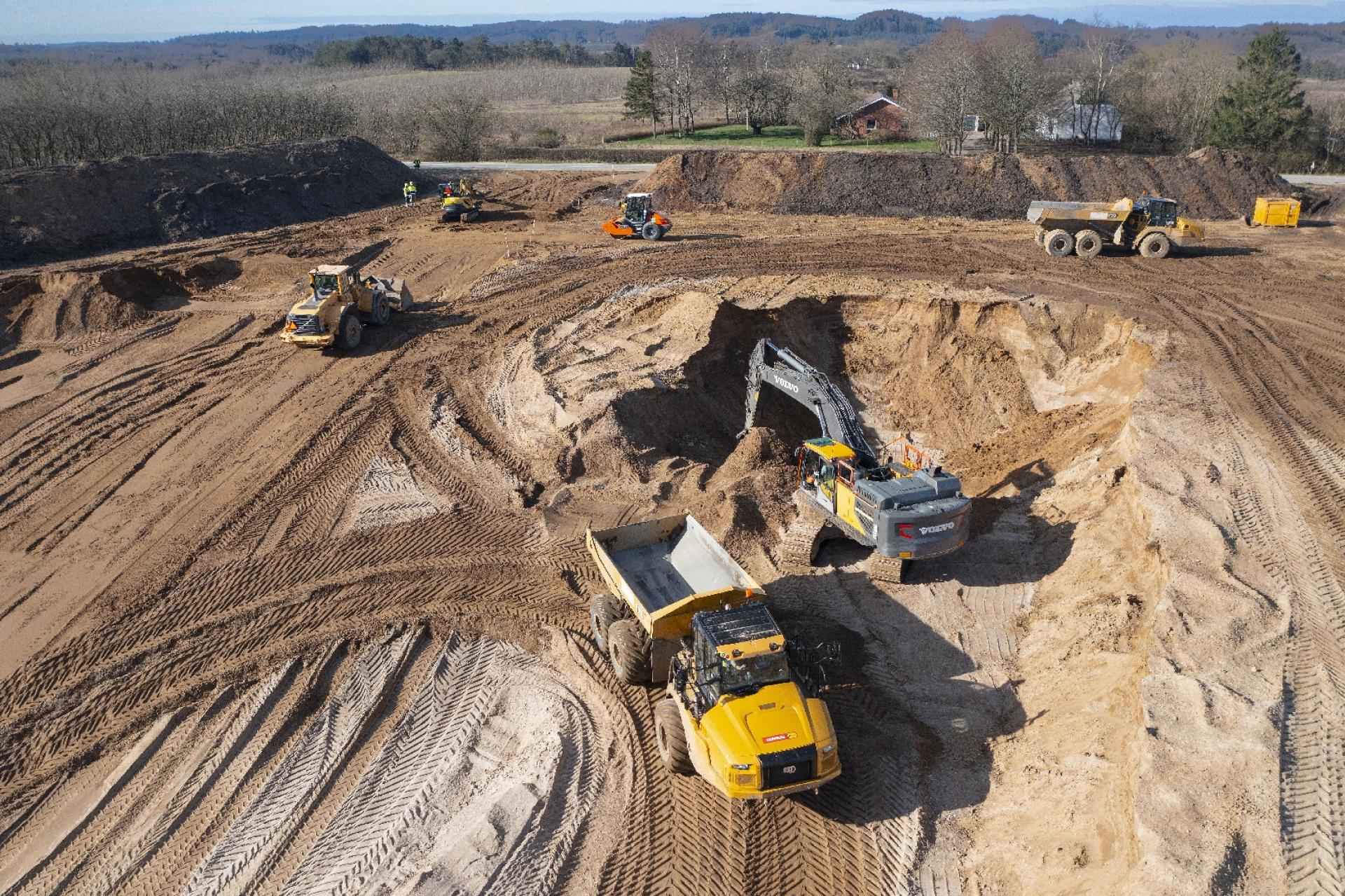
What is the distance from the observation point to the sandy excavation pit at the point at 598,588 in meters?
9.49

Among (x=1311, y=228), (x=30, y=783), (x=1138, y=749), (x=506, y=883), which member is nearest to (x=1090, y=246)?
(x=1311, y=228)

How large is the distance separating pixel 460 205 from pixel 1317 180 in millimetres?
38291

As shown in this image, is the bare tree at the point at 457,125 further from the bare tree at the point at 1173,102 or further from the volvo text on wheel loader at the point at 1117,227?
the bare tree at the point at 1173,102

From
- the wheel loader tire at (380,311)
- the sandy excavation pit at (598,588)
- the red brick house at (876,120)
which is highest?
the red brick house at (876,120)

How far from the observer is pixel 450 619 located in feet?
44.0

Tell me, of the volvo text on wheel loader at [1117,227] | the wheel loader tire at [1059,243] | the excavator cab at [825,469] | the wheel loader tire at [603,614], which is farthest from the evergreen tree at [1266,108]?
the wheel loader tire at [603,614]

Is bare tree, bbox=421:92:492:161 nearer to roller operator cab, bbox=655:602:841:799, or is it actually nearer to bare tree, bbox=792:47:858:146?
bare tree, bbox=792:47:858:146

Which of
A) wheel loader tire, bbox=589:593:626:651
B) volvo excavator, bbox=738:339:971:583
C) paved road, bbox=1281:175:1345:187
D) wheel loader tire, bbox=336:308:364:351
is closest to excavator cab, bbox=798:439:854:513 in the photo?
volvo excavator, bbox=738:339:971:583

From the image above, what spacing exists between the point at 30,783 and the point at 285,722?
2.78m

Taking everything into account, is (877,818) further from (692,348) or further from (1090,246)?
(1090,246)

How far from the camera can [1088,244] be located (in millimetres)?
28312

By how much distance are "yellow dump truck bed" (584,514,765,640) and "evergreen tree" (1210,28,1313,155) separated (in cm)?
4512

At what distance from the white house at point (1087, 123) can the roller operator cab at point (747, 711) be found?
5114 centimetres

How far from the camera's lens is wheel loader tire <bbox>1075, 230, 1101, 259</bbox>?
28.2 metres
